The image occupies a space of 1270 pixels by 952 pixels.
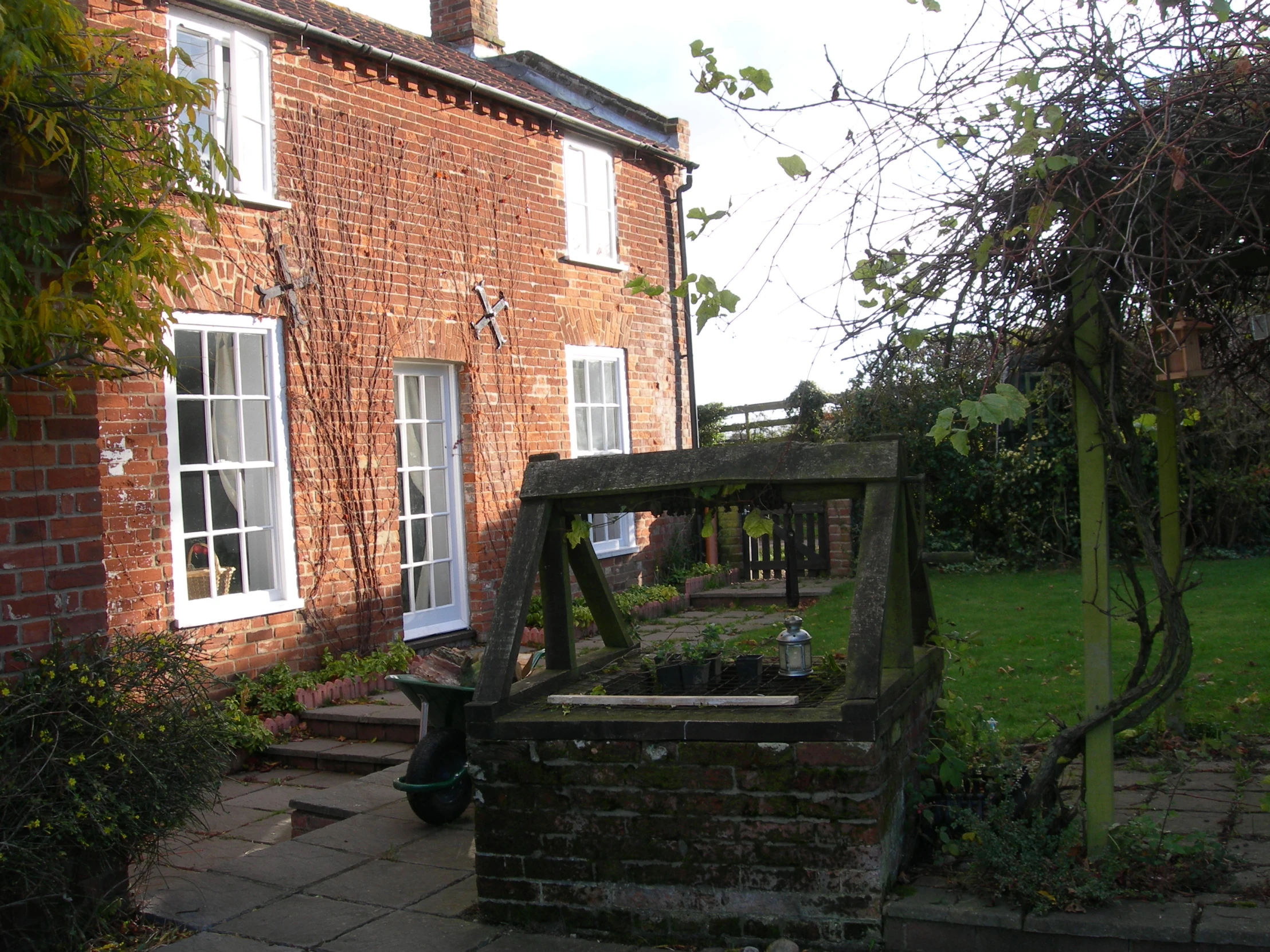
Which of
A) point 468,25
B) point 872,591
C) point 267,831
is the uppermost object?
point 468,25

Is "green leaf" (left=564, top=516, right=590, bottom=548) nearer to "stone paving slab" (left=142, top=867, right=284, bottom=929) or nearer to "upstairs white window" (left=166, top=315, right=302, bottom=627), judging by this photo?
"stone paving slab" (left=142, top=867, right=284, bottom=929)

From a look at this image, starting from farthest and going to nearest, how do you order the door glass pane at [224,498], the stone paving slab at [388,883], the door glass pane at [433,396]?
the door glass pane at [433,396], the door glass pane at [224,498], the stone paving slab at [388,883]

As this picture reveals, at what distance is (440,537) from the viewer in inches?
407

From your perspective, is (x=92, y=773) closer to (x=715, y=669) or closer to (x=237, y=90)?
(x=715, y=669)

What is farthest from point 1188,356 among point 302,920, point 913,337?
point 302,920

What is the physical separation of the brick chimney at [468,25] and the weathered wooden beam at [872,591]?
37.4ft

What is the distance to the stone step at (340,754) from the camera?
277 inches

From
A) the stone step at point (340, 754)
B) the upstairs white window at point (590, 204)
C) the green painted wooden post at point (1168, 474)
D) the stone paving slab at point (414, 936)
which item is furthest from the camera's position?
the upstairs white window at point (590, 204)

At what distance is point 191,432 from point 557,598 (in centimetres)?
428

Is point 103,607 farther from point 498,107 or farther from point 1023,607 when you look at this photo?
point 1023,607

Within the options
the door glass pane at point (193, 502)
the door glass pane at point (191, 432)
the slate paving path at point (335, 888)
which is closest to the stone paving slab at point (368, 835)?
the slate paving path at point (335, 888)

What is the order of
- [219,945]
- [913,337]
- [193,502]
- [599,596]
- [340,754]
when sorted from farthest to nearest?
[193,502] → [340,754] → [599,596] → [219,945] → [913,337]

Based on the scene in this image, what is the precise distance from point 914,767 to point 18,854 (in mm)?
3336

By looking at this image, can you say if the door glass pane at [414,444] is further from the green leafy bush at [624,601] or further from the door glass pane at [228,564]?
the door glass pane at [228,564]
